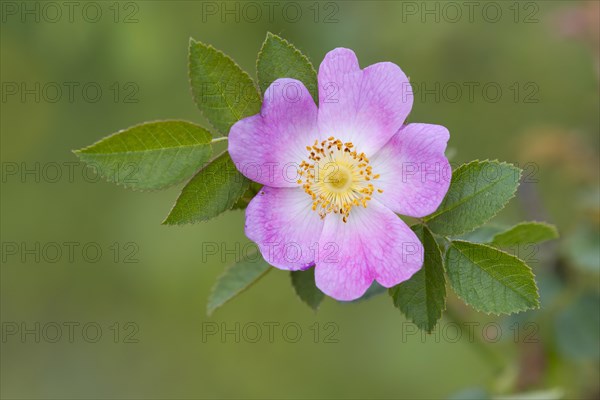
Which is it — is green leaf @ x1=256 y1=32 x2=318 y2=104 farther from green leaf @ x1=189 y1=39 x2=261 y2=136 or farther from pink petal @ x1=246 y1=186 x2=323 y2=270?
pink petal @ x1=246 y1=186 x2=323 y2=270

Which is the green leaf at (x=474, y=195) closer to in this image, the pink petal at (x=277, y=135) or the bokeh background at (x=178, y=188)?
the pink petal at (x=277, y=135)

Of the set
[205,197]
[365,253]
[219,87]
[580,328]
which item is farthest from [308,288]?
[580,328]

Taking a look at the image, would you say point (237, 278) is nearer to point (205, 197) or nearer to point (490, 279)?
point (205, 197)

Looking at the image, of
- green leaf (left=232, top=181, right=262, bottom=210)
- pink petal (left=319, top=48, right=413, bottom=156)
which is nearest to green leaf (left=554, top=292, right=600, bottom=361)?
pink petal (left=319, top=48, right=413, bottom=156)

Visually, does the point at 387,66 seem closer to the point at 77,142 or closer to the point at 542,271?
the point at 542,271

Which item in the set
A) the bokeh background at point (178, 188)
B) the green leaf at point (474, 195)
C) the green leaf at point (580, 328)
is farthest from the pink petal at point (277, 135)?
the bokeh background at point (178, 188)
